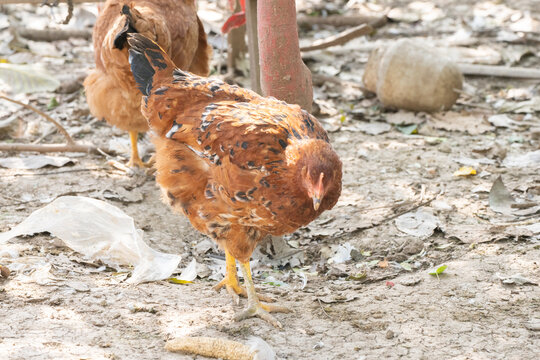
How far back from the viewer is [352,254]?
390 cm

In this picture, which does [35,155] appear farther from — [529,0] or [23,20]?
[529,0]

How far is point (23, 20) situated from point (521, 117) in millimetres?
6236

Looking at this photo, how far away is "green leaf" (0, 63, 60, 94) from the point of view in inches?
172

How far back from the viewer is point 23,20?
8328 millimetres

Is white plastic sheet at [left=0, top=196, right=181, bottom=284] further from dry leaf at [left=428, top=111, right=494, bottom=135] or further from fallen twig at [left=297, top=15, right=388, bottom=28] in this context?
fallen twig at [left=297, top=15, right=388, bottom=28]

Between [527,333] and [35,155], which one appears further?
[35,155]

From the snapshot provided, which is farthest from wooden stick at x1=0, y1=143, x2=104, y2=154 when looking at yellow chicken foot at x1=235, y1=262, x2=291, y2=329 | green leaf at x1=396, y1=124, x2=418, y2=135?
green leaf at x1=396, y1=124, x2=418, y2=135

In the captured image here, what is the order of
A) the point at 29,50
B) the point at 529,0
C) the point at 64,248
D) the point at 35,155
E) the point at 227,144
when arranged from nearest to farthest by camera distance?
the point at 227,144, the point at 64,248, the point at 35,155, the point at 29,50, the point at 529,0

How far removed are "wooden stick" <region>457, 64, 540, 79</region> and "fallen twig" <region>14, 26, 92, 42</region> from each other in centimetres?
458

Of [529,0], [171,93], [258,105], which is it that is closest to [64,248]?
[171,93]

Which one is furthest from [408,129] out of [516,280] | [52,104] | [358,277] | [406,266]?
[52,104]

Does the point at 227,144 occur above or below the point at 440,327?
above

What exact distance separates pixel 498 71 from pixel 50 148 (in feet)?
14.9

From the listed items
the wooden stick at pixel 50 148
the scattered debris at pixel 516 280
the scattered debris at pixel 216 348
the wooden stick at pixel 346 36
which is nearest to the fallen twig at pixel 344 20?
the wooden stick at pixel 346 36
